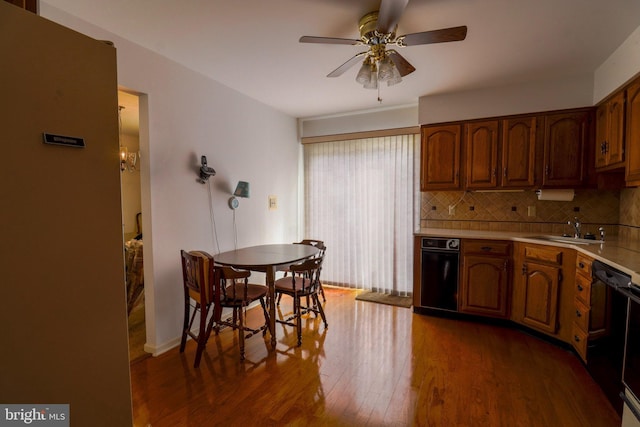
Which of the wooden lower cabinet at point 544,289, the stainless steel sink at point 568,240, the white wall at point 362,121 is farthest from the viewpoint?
the white wall at point 362,121

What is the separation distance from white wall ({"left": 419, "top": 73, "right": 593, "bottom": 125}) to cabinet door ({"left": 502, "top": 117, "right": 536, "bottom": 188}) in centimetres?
14

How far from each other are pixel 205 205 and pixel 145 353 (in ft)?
4.49

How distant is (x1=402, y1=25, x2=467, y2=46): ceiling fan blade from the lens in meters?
1.70

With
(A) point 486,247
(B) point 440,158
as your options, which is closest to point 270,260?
(A) point 486,247

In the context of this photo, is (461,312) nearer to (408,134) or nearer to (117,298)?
(408,134)

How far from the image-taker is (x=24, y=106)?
2.67ft

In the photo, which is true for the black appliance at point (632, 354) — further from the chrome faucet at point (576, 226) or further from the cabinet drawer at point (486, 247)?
the chrome faucet at point (576, 226)

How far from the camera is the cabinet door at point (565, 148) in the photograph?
2.94m

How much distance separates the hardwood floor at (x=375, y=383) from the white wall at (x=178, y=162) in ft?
2.20

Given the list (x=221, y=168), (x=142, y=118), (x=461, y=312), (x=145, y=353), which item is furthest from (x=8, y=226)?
(x=461, y=312)

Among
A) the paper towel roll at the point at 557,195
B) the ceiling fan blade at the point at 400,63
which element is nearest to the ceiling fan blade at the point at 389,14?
the ceiling fan blade at the point at 400,63

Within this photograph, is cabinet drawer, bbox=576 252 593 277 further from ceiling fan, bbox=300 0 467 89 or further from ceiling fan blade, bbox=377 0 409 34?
ceiling fan blade, bbox=377 0 409 34

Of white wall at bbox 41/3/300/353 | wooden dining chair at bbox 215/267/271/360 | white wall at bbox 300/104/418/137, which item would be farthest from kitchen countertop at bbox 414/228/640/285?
white wall at bbox 41/3/300/353

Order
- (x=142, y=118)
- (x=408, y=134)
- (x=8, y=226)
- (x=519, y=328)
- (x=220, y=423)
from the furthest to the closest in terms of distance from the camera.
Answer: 1. (x=408, y=134)
2. (x=519, y=328)
3. (x=142, y=118)
4. (x=220, y=423)
5. (x=8, y=226)
